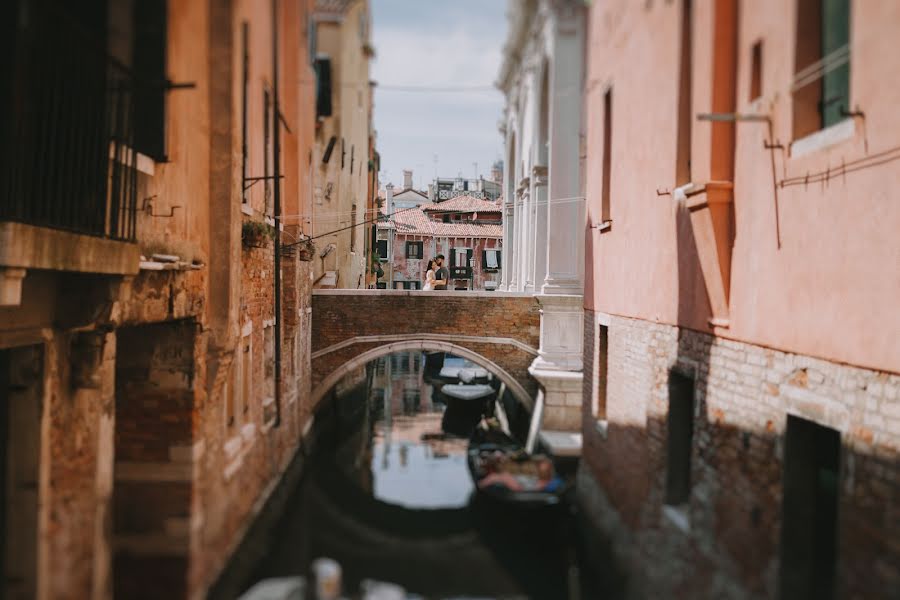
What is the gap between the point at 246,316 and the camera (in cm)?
747

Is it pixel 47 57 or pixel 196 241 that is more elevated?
pixel 47 57

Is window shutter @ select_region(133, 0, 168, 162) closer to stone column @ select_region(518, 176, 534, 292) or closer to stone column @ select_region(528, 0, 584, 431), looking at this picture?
stone column @ select_region(528, 0, 584, 431)

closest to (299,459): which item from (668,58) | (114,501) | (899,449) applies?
(114,501)

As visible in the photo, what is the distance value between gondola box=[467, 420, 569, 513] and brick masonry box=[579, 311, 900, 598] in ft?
2.64

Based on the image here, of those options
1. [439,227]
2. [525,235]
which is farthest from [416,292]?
[439,227]

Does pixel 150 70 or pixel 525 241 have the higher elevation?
pixel 150 70

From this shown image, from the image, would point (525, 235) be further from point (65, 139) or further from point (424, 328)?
point (65, 139)

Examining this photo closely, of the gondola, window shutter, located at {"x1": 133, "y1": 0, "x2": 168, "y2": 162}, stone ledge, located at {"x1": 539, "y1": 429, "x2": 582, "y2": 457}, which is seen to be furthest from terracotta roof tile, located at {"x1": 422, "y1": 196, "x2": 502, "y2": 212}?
window shutter, located at {"x1": 133, "y1": 0, "x2": 168, "y2": 162}

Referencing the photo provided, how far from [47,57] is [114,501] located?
3.63 meters

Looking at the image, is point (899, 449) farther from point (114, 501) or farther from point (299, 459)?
point (299, 459)

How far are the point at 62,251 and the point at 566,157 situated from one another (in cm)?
1007

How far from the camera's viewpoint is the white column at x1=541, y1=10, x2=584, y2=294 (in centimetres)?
1218

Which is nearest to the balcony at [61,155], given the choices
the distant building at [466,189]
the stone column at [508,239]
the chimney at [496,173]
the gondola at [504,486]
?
the gondola at [504,486]

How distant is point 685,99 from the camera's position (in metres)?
5.50
